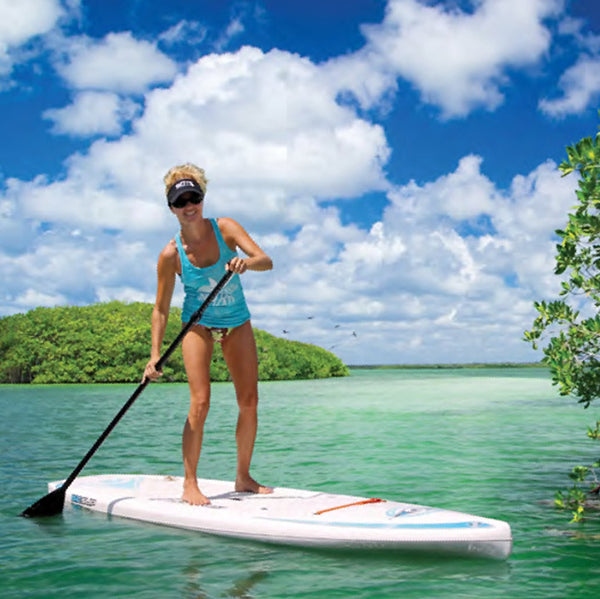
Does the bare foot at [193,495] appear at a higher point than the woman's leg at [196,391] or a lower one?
lower

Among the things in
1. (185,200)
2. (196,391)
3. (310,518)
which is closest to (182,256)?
(185,200)

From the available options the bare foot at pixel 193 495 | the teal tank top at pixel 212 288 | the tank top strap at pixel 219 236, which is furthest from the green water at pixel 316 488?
the tank top strap at pixel 219 236

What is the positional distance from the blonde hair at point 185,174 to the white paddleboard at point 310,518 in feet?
9.48

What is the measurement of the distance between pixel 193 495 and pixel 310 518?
4.54ft

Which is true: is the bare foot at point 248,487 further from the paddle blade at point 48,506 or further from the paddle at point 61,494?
the paddle blade at point 48,506

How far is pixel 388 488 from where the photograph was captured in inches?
360

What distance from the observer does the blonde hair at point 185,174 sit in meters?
6.67

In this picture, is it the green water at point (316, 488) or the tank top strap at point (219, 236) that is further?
the tank top strap at point (219, 236)

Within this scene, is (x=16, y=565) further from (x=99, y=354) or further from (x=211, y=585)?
(x=99, y=354)

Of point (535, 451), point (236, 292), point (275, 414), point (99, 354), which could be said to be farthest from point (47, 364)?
point (236, 292)

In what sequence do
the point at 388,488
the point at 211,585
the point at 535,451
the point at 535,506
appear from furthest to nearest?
the point at 535,451 < the point at 388,488 < the point at 535,506 < the point at 211,585

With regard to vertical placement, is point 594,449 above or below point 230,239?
below

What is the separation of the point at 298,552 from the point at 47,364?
64.3 meters

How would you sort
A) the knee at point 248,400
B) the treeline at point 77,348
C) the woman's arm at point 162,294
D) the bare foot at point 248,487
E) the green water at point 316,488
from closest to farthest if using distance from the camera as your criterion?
the green water at point 316,488, the woman's arm at point 162,294, the knee at point 248,400, the bare foot at point 248,487, the treeline at point 77,348
